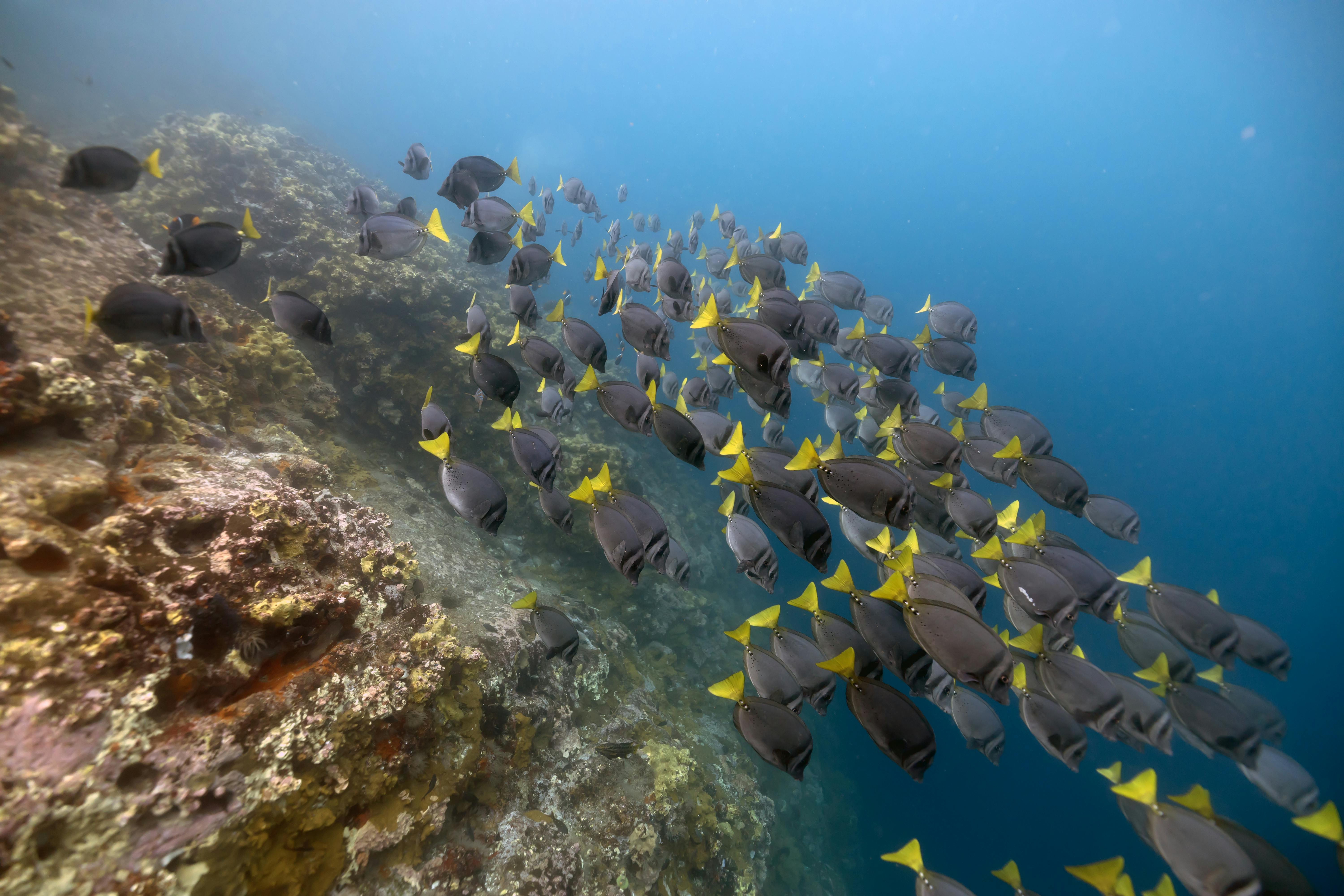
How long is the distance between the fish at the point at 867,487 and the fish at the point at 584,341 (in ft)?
5.69

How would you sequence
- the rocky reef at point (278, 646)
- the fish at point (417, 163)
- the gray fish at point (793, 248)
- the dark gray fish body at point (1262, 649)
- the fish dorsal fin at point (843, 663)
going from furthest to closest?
1. the gray fish at point (793, 248)
2. the fish at point (417, 163)
3. the dark gray fish body at point (1262, 649)
4. the fish dorsal fin at point (843, 663)
5. the rocky reef at point (278, 646)

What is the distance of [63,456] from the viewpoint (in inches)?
102

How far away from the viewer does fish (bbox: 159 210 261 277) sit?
8.91ft

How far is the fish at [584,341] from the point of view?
11.1ft

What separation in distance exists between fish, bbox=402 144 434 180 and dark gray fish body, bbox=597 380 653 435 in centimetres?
377

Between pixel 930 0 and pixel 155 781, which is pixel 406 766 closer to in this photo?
pixel 155 781

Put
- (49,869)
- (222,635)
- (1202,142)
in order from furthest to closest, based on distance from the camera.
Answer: (1202,142)
(222,635)
(49,869)

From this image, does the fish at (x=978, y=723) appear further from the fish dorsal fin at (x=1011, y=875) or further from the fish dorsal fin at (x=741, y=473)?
the fish dorsal fin at (x=741, y=473)

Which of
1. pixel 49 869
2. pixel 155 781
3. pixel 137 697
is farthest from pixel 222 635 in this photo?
pixel 49 869

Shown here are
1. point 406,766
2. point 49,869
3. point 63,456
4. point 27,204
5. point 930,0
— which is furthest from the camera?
point 930,0

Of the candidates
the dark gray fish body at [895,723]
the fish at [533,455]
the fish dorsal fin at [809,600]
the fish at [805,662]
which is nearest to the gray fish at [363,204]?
the fish at [533,455]

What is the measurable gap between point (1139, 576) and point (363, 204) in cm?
743

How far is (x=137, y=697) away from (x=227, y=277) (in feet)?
25.9

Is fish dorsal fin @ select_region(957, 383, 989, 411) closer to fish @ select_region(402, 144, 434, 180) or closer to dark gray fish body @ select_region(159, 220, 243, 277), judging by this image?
dark gray fish body @ select_region(159, 220, 243, 277)
